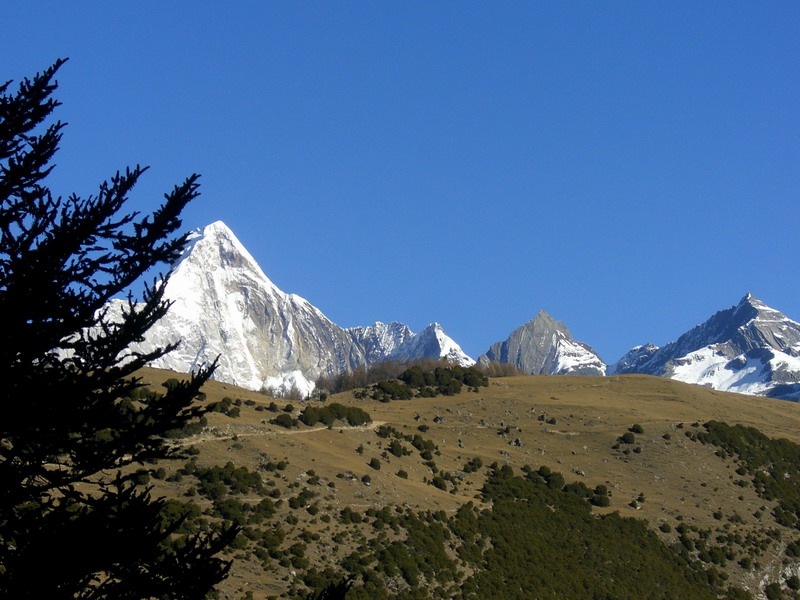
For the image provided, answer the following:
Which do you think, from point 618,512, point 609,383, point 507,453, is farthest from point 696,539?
point 609,383

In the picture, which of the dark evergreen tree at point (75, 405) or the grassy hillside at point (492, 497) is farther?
the grassy hillside at point (492, 497)

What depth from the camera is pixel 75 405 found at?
1232cm

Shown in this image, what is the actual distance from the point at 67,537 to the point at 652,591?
6603 cm

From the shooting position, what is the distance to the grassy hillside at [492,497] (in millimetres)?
57188

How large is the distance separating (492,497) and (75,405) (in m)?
67.6

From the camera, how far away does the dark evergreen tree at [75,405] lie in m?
10.9

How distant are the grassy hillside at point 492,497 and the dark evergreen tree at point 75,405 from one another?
35315 mm

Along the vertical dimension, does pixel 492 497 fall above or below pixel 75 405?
above

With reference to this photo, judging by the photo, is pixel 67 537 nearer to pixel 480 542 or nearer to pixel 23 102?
pixel 23 102

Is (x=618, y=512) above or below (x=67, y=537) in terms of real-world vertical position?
above

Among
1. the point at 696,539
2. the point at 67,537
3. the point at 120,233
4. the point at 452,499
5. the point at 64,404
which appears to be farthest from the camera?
the point at 696,539

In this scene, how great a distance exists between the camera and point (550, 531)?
74.7 meters

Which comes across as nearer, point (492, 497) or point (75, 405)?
point (75, 405)

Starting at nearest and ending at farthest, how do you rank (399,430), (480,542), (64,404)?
(64,404), (480,542), (399,430)
